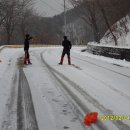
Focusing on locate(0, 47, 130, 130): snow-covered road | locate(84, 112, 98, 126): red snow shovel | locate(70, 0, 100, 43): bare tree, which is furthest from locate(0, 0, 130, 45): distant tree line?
locate(84, 112, 98, 126): red snow shovel

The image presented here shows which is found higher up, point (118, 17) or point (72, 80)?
point (118, 17)

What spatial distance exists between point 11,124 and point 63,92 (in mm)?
3571

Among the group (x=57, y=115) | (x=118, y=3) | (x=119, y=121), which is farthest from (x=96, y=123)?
(x=118, y=3)

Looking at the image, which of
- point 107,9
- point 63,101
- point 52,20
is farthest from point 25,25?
point 63,101

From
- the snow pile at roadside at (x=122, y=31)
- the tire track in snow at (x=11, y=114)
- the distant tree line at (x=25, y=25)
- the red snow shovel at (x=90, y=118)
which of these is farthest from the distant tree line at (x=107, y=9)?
the red snow shovel at (x=90, y=118)

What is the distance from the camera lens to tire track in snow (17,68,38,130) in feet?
22.3

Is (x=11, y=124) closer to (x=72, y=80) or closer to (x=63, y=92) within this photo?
(x=63, y=92)

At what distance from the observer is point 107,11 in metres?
45.6

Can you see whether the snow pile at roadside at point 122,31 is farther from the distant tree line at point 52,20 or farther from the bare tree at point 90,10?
the bare tree at point 90,10

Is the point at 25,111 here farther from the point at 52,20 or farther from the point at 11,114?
the point at 52,20

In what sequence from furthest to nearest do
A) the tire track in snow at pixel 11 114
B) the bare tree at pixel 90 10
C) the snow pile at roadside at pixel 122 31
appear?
the bare tree at pixel 90 10 < the snow pile at roadside at pixel 122 31 < the tire track in snow at pixel 11 114

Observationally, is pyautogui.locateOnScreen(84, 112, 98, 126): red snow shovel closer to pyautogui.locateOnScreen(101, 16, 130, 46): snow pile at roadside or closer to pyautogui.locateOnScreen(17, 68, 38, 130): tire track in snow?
pyautogui.locateOnScreen(17, 68, 38, 130): tire track in snow

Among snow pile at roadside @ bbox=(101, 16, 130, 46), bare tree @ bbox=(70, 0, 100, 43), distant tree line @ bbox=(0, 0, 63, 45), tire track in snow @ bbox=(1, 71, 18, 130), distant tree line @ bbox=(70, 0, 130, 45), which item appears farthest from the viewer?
distant tree line @ bbox=(0, 0, 63, 45)

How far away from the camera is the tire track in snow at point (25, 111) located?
6.79 m
